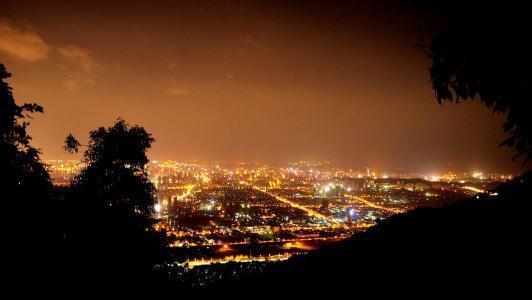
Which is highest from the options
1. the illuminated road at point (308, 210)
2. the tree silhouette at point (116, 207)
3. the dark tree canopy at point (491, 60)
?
the dark tree canopy at point (491, 60)

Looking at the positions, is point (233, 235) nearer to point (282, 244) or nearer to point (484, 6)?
point (282, 244)

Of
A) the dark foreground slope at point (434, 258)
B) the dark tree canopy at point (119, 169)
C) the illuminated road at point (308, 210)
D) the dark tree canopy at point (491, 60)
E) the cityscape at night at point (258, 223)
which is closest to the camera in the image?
the dark tree canopy at point (491, 60)

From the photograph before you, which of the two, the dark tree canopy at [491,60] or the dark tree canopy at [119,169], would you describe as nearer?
the dark tree canopy at [491,60]

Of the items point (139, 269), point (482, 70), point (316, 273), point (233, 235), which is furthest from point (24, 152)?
point (233, 235)

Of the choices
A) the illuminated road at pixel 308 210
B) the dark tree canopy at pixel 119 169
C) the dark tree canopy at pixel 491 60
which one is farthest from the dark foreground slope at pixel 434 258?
the illuminated road at pixel 308 210

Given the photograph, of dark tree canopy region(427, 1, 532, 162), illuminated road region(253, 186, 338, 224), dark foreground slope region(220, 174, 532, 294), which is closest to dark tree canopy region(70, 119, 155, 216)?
dark foreground slope region(220, 174, 532, 294)

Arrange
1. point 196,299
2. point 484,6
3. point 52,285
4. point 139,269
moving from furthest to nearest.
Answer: point 139,269, point 52,285, point 196,299, point 484,6

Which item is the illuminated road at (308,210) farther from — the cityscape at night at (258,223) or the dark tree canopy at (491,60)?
the dark tree canopy at (491,60)
